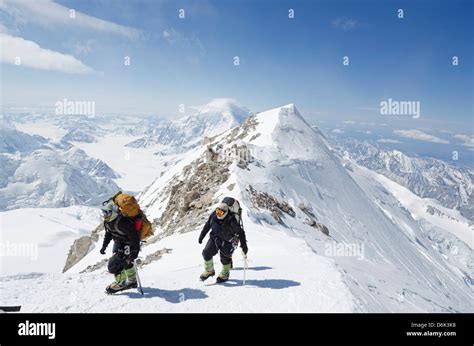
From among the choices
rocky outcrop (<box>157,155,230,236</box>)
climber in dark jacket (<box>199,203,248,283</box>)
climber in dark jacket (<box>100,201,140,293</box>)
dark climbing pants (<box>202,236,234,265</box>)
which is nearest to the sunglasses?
climber in dark jacket (<box>199,203,248,283</box>)

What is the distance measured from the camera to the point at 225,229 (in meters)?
10.1

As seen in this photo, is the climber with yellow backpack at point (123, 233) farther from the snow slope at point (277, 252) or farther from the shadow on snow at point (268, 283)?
the shadow on snow at point (268, 283)

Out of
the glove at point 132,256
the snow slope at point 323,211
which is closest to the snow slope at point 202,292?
the glove at point 132,256

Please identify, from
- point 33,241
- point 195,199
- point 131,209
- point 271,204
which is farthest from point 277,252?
point 33,241

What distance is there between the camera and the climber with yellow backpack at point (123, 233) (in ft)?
27.6

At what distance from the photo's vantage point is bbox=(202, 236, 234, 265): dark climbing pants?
1012 cm

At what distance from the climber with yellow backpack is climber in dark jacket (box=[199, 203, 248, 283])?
2.15 meters

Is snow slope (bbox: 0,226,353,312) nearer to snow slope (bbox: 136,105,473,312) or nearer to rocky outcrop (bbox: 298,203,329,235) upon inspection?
snow slope (bbox: 136,105,473,312)

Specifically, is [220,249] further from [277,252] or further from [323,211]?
[323,211]

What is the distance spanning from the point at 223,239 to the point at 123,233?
3.12m
